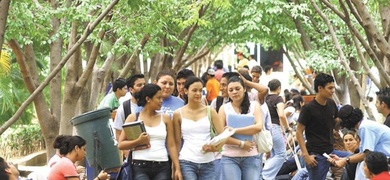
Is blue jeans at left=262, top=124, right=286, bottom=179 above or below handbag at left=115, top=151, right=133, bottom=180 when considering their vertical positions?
below

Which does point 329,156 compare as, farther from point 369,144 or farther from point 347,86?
point 347,86

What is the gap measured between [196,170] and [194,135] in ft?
1.21

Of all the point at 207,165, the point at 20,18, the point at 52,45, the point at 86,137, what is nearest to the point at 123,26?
the point at 52,45

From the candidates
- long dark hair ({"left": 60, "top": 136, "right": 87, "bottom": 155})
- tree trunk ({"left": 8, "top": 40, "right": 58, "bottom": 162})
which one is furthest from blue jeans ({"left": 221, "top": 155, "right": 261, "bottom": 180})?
tree trunk ({"left": 8, "top": 40, "right": 58, "bottom": 162})

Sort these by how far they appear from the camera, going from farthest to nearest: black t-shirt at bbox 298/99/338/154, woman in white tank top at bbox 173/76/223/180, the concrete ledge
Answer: the concrete ledge < black t-shirt at bbox 298/99/338/154 < woman in white tank top at bbox 173/76/223/180

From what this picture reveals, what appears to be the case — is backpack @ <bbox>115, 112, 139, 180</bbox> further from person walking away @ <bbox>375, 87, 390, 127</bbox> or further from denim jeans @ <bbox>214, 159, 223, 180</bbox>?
person walking away @ <bbox>375, 87, 390, 127</bbox>

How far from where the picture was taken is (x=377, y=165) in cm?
879

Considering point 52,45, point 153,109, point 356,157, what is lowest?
point 356,157

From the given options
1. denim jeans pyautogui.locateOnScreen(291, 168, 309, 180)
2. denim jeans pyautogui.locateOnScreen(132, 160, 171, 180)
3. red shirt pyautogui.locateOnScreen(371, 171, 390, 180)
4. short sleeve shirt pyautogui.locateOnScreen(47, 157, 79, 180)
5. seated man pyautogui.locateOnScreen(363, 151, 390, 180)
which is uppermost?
short sleeve shirt pyautogui.locateOnScreen(47, 157, 79, 180)

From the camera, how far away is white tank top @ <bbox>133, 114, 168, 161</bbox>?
31.7 feet

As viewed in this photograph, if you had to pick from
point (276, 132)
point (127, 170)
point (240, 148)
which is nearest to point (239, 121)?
point (240, 148)

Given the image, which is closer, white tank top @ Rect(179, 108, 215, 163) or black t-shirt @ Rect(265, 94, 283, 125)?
white tank top @ Rect(179, 108, 215, 163)

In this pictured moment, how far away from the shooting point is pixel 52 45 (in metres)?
15.0

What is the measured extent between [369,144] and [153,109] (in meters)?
2.23
